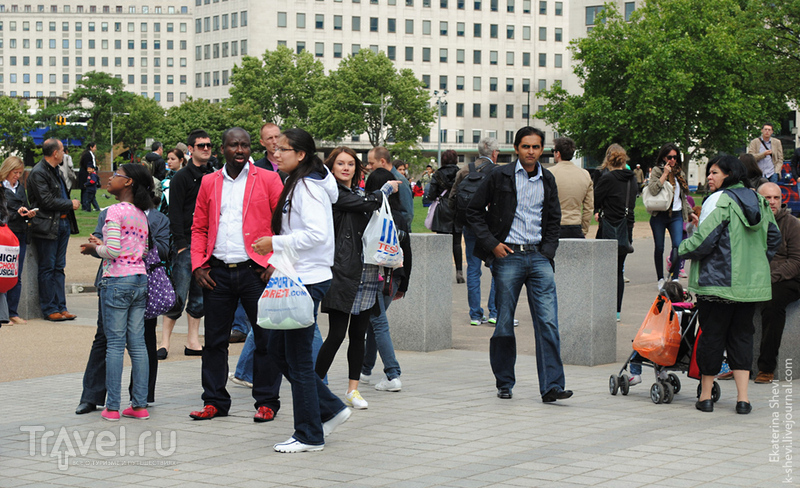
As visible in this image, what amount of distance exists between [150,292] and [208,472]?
82.6 inches

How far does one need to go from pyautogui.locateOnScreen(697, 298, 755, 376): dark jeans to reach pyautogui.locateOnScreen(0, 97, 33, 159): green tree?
120m

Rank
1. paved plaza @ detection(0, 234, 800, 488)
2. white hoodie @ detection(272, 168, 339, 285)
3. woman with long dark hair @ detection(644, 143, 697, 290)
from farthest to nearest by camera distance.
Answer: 1. woman with long dark hair @ detection(644, 143, 697, 290)
2. white hoodie @ detection(272, 168, 339, 285)
3. paved plaza @ detection(0, 234, 800, 488)

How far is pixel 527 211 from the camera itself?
314 inches

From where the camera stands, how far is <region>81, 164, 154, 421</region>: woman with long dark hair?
7.27 metres

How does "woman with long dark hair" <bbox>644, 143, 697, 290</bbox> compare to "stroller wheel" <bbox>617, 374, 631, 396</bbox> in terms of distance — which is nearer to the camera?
"stroller wheel" <bbox>617, 374, 631, 396</bbox>

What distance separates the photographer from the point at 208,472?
19.1ft

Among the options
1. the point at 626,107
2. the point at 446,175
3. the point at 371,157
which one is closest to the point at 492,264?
the point at 371,157

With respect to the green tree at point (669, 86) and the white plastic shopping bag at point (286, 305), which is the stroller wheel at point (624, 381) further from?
the green tree at point (669, 86)

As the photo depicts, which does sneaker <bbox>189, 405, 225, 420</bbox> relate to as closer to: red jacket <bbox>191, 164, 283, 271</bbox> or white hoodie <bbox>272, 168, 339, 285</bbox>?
red jacket <bbox>191, 164, 283, 271</bbox>

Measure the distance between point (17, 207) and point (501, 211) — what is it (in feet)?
23.1

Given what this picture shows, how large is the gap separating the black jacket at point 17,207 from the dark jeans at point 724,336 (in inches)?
327

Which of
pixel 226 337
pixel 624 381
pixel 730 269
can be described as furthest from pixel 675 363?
pixel 226 337

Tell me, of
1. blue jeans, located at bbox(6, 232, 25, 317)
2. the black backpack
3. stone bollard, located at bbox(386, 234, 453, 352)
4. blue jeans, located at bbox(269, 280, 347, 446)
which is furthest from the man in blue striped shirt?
blue jeans, located at bbox(6, 232, 25, 317)

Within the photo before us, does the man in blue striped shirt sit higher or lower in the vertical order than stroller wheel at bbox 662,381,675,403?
higher
